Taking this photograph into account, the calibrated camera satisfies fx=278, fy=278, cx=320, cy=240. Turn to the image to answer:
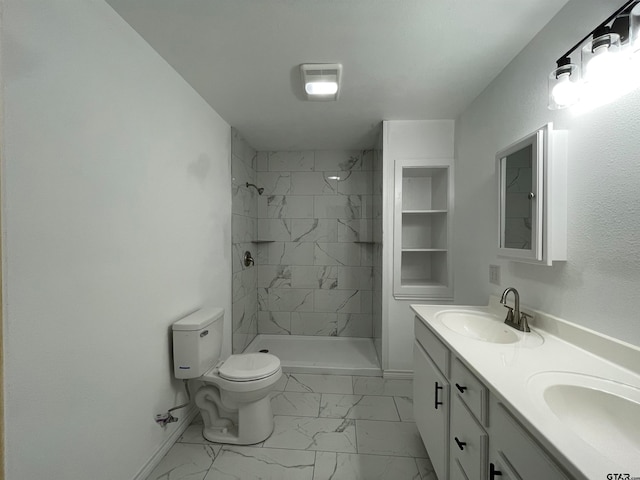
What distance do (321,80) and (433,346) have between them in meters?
1.68

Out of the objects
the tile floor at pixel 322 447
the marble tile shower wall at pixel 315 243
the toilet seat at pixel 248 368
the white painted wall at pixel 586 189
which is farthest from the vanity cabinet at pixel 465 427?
the marble tile shower wall at pixel 315 243

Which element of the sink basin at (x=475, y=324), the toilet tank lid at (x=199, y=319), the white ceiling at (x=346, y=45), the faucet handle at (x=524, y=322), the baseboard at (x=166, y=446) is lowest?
the baseboard at (x=166, y=446)

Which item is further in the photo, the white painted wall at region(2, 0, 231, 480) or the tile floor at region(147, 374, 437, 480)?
the tile floor at region(147, 374, 437, 480)

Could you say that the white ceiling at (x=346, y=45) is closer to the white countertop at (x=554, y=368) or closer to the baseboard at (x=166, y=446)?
the white countertop at (x=554, y=368)

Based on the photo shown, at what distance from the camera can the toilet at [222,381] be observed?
168 cm

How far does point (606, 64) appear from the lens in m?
0.97

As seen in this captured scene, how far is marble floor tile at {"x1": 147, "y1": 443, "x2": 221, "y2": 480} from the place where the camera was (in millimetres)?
1506

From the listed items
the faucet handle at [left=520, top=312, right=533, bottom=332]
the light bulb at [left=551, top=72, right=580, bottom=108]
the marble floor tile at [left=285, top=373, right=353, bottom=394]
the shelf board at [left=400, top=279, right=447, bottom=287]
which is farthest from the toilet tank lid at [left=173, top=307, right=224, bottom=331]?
the light bulb at [left=551, top=72, right=580, bottom=108]

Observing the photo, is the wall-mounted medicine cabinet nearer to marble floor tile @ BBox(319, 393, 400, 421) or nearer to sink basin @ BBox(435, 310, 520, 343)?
sink basin @ BBox(435, 310, 520, 343)

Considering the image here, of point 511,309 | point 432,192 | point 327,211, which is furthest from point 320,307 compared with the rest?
point 511,309

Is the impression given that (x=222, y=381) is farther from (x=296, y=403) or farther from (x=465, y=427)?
(x=465, y=427)

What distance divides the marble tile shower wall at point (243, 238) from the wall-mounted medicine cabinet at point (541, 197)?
221 cm

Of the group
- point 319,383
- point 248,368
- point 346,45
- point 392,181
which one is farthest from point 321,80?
point 319,383

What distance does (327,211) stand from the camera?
3.37 m
